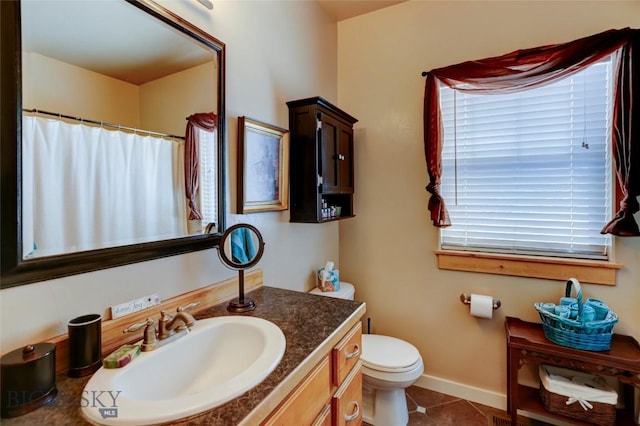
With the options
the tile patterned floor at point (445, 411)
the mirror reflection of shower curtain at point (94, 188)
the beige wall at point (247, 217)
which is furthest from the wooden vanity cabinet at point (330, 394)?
the tile patterned floor at point (445, 411)

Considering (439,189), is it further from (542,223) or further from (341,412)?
(341,412)

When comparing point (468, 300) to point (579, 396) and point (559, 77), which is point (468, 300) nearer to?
point (579, 396)

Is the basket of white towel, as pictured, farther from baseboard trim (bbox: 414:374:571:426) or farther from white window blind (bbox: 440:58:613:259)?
white window blind (bbox: 440:58:613:259)

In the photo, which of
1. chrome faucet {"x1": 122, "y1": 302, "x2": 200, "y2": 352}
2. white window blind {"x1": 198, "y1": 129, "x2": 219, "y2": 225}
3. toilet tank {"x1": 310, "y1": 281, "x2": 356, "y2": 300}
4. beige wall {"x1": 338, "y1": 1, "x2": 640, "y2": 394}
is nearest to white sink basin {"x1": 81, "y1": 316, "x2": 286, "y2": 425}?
chrome faucet {"x1": 122, "y1": 302, "x2": 200, "y2": 352}

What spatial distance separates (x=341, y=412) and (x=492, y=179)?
5.55ft

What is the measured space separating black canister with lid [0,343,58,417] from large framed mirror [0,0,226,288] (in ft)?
0.61

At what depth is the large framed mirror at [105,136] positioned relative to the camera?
0.76m

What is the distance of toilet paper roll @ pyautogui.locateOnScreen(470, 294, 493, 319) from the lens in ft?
6.25

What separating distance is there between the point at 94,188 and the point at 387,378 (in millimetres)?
1641

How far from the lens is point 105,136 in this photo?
0.94m

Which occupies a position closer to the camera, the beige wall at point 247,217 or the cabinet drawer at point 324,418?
the beige wall at point 247,217

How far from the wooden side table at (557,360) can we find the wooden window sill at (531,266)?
32 cm

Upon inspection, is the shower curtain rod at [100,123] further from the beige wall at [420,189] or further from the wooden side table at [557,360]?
the wooden side table at [557,360]

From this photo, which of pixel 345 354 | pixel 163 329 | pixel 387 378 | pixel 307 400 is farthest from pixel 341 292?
pixel 163 329
